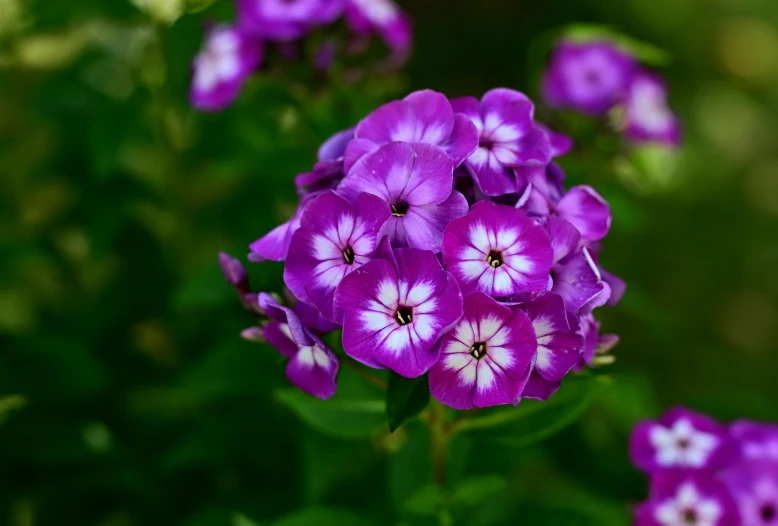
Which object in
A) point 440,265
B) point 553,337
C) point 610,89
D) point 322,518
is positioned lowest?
point 322,518

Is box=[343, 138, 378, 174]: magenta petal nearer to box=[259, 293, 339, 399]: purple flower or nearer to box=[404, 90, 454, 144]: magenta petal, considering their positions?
box=[404, 90, 454, 144]: magenta petal

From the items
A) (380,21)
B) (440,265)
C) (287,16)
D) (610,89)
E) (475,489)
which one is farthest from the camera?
(610,89)

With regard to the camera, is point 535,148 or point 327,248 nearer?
point 327,248

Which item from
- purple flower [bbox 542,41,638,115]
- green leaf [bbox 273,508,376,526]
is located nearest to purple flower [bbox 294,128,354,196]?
green leaf [bbox 273,508,376,526]

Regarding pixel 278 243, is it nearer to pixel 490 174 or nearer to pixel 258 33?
pixel 490 174

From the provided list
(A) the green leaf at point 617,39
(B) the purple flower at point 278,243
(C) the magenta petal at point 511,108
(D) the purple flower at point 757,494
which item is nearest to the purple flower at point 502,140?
(C) the magenta petal at point 511,108

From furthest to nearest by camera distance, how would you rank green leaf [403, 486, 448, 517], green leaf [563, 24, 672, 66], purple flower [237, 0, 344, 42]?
green leaf [563, 24, 672, 66] < purple flower [237, 0, 344, 42] < green leaf [403, 486, 448, 517]

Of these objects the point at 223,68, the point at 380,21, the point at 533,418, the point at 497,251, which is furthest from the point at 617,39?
the point at 497,251
